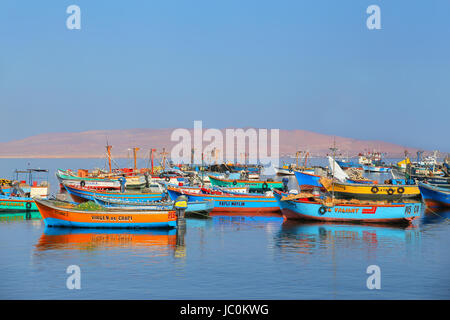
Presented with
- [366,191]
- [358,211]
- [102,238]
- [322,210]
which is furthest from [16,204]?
[366,191]

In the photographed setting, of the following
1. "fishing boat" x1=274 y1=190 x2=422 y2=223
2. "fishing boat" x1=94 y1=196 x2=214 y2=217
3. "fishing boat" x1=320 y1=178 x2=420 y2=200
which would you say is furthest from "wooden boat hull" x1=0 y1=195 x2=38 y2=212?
"fishing boat" x1=320 y1=178 x2=420 y2=200

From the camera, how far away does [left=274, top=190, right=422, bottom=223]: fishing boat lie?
48312mm

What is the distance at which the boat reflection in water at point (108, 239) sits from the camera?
123 feet

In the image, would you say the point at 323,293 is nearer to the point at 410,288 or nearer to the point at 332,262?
the point at 410,288

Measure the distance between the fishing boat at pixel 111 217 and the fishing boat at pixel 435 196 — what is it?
105ft

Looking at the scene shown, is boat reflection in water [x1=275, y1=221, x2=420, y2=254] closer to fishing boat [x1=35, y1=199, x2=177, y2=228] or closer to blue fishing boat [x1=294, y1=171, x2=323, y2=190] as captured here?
fishing boat [x1=35, y1=199, x2=177, y2=228]

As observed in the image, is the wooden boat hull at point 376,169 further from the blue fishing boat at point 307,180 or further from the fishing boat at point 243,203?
the fishing boat at point 243,203

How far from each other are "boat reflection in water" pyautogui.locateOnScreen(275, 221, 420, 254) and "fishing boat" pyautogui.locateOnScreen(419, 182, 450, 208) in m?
16.2

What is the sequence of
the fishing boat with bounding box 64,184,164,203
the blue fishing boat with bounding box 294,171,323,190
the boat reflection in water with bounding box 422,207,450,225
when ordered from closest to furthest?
the boat reflection in water with bounding box 422,207,450,225
the fishing boat with bounding box 64,184,164,203
the blue fishing boat with bounding box 294,171,323,190

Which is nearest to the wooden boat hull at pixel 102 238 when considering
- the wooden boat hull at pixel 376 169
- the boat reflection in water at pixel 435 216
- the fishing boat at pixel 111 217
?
the fishing boat at pixel 111 217

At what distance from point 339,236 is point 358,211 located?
625cm

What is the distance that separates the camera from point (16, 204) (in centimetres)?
5462
